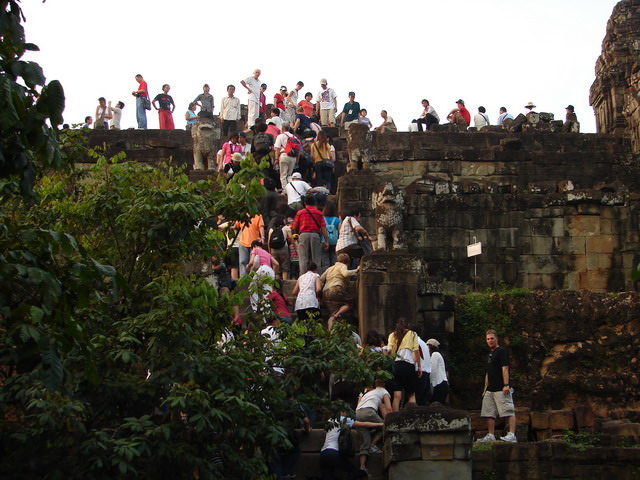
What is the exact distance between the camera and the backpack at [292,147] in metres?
23.0

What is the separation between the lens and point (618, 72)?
3000cm

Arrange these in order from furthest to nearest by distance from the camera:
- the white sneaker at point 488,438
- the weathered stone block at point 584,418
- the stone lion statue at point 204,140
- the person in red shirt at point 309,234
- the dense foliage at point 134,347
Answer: the stone lion statue at point 204,140, the person in red shirt at point 309,234, the weathered stone block at point 584,418, the white sneaker at point 488,438, the dense foliage at point 134,347

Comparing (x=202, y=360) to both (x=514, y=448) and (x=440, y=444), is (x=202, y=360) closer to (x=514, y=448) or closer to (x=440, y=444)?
(x=440, y=444)

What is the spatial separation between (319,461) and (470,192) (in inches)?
434

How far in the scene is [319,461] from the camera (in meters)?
12.8

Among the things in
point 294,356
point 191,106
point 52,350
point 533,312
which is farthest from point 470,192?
point 52,350

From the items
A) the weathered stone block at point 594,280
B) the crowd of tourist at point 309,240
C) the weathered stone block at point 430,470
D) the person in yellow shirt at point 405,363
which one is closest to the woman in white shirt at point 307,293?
the crowd of tourist at point 309,240

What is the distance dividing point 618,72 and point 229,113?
31.8 ft

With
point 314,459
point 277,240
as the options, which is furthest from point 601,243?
point 314,459

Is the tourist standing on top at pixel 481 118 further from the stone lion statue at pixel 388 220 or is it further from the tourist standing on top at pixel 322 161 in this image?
the stone lion statue at pixel 388 220

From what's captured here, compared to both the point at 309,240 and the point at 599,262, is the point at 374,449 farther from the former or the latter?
the point at 599,262

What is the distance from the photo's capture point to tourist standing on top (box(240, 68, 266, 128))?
29219 millimetres

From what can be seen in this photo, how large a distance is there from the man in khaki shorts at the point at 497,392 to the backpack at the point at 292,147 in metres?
9.10

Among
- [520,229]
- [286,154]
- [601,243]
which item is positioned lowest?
[601,243]
